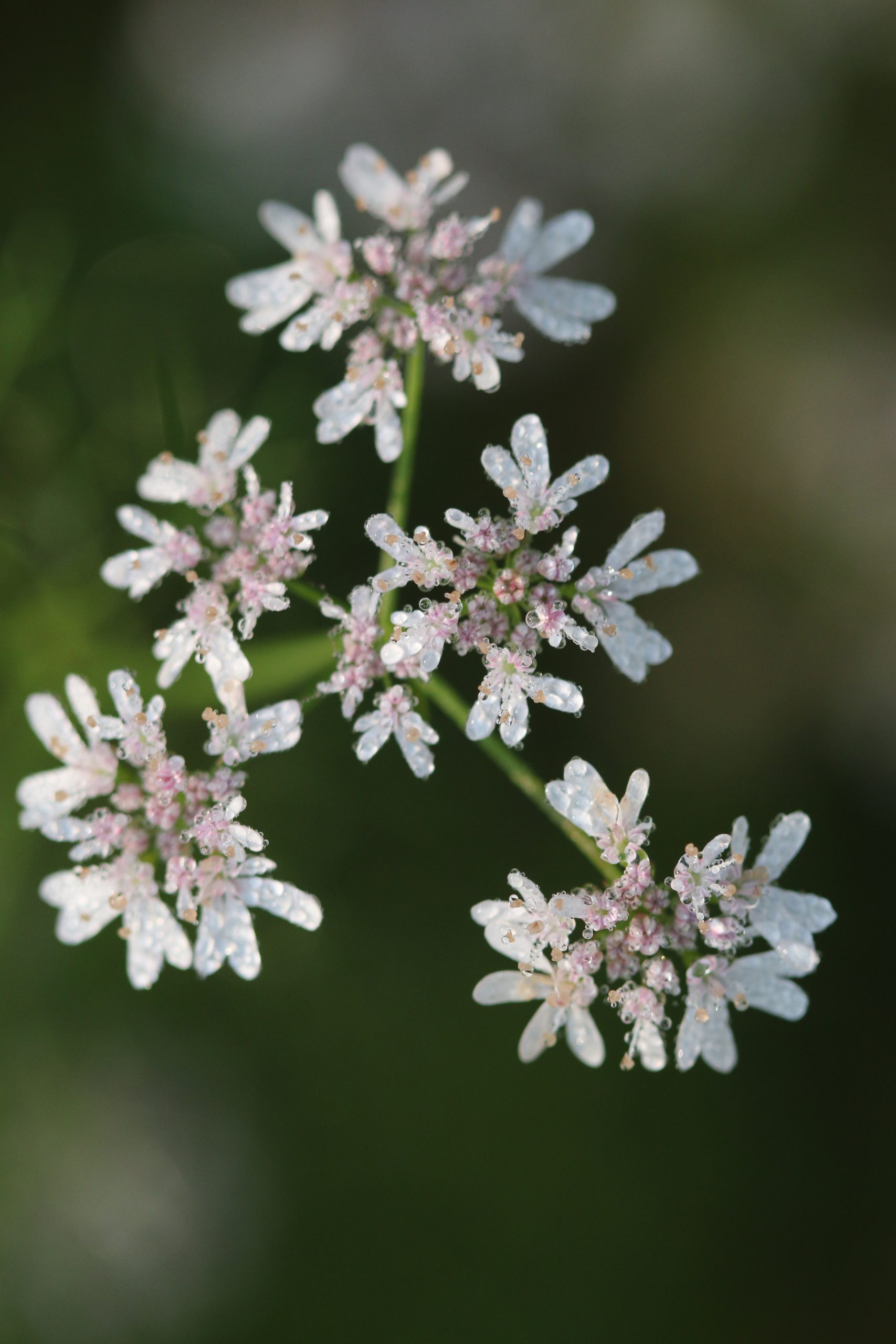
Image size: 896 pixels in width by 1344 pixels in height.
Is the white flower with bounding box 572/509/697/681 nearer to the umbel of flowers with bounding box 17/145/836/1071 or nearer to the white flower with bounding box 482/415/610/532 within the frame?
the umbel of flowers with bounding box 17/145/836/1071

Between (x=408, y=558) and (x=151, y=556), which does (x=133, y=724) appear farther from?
(x=408, y=558)

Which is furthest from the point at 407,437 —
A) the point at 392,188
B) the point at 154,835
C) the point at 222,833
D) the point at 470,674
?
the point at 470,674

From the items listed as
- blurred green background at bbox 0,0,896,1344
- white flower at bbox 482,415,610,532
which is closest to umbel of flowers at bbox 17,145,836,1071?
white flower at bbox 482,415,610,532

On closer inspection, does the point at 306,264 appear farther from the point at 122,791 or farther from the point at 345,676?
the point at 122,791

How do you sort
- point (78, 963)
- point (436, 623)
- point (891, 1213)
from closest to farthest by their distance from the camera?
1. point (436, 623)
2. point (78, 963)
3. point (891, 1213)

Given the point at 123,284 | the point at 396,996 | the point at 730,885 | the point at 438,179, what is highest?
the point at 123,284

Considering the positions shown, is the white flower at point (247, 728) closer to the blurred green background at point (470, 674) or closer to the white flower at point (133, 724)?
the white flower at point (133, 724)

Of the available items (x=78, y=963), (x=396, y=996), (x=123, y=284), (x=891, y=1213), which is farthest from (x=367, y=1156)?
(x=123, y=284)
